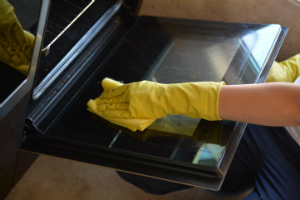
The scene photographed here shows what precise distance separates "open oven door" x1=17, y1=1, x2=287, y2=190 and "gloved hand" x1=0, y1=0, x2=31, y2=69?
0.39ft

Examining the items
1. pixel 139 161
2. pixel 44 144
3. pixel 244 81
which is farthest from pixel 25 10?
A: pixel 244 81

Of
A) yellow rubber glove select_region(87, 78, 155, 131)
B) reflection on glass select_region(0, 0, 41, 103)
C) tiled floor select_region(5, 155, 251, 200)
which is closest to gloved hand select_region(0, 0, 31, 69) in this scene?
reflection on glass select_region(0, 0, 41, 103)

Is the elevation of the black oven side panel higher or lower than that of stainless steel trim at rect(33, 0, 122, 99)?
lower

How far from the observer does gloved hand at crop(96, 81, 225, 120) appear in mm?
884

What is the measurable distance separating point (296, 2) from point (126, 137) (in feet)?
3.31

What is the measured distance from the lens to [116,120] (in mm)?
949

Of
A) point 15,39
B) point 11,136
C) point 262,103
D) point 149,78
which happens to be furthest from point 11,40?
point 262,103

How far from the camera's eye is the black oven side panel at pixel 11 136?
84cm

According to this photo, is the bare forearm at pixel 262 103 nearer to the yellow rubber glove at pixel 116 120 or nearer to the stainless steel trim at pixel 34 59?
the yellow rubber glove at pixel 116 120

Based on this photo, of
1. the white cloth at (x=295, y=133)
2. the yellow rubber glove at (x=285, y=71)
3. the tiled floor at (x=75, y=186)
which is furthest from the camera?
the tiled floor at (x=75, y=186)

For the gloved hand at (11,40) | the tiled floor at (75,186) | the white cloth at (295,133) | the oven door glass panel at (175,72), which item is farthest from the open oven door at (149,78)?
the tiled floor at (75,186)

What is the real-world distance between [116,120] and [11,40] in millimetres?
391

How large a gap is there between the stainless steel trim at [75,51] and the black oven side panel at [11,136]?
0.30 ft

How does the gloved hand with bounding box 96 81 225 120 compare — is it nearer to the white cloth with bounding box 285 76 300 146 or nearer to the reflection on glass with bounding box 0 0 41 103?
the reflection on glass with bounding box 0 0 41 103
